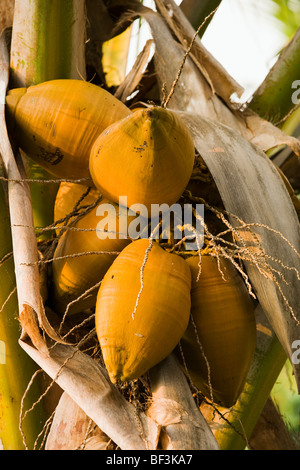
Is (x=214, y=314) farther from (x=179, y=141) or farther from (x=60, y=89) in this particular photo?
(x=60, y=89)

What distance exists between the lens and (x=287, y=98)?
1.33 metres

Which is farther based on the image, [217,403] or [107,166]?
[217,403]

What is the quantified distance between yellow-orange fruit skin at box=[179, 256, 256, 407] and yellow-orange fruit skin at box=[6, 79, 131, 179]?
0.26 metres

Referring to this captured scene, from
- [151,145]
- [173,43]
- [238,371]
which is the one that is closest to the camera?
[151,145]

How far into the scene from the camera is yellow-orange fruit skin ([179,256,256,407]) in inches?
33.4

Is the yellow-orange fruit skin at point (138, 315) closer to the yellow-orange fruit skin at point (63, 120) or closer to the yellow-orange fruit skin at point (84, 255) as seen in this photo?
the yellow-orange fruit skin at point (84, 255)

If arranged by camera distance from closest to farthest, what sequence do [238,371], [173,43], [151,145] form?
1. [151,145]
2. [238,371]
3. [173,43]

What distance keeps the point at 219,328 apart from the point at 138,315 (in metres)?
0.16

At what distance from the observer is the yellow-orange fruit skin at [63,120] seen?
0.91 metres

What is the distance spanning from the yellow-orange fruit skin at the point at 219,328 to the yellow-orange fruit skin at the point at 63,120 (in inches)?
10.2

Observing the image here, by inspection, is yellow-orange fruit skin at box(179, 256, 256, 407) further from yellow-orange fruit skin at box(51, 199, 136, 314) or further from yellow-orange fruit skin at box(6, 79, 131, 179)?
yellow-orange fruit skin at box(6, 79, 131, 179)

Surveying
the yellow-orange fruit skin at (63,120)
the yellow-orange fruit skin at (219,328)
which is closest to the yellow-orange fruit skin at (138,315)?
the yellow-orange fruit skin at (219,328)

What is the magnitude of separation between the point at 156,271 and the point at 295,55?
807 mm
